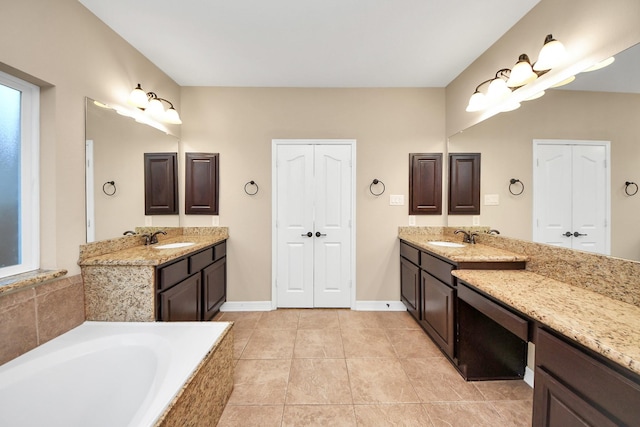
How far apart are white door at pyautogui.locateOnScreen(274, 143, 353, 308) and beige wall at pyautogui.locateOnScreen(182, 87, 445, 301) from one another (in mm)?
140

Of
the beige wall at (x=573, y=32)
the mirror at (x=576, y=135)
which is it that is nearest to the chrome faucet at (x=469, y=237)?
the mirror at (x=576, y=135)

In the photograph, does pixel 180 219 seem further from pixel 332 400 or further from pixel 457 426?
pixel 457 426

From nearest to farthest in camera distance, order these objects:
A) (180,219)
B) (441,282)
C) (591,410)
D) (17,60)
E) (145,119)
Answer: (591,410), (17,60), (441,282), (145,119), (180,219)

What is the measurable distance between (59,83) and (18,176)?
647mm

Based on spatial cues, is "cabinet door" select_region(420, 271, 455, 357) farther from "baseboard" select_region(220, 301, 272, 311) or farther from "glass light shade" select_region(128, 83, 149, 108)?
"glass light shade" select_region(128, 83, 149, 108)

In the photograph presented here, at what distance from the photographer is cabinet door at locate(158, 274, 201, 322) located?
1741mm

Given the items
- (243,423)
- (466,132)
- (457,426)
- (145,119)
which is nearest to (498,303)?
(457,426)

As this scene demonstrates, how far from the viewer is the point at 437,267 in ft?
6.75

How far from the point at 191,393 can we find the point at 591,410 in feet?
5.22

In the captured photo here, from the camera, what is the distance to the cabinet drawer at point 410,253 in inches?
96.4

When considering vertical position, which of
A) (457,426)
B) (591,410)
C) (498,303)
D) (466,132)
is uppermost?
(466,132)

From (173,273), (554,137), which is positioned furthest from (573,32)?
(173,273)

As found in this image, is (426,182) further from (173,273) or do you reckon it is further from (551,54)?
(173,273)

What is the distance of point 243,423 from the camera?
142cm
